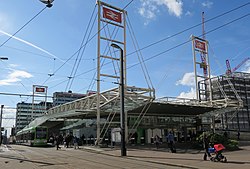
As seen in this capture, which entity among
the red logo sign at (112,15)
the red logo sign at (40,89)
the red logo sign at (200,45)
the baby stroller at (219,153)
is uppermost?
the red logo sign at (200,45)

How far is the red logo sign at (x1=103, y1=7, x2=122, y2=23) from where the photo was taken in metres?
34.5

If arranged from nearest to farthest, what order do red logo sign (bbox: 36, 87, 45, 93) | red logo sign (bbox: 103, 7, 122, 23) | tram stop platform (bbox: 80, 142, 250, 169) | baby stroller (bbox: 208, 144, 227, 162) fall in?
tram stop platform (bbox: 80, 142, 250, 169) < baby stroller (bbox: 208, 144, 227, 162) < red logo sign (bbox: 103, 7, 122, 23) < red logo sign (bbox: 36, 87, 45, 93)

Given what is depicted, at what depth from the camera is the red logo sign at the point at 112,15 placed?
3450cm

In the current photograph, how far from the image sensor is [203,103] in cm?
4234

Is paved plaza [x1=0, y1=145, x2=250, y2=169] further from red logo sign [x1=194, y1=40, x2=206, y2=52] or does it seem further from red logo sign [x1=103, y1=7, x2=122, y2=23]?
red logo sign [x1=194, y1=40, x2=206, y2=52]

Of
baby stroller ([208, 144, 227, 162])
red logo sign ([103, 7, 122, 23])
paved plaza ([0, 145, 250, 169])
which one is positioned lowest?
paved plaza ([0, 145, 250, 169])

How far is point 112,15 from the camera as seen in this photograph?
115 feet

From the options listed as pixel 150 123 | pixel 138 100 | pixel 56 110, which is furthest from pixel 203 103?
pixel 56 110

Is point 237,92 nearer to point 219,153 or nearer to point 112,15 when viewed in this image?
point 112,15

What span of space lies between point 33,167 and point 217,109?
3671cm

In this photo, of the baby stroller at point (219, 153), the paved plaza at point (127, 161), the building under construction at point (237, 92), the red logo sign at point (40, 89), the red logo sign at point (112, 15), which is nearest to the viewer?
the paved plaza at point (127, 161)

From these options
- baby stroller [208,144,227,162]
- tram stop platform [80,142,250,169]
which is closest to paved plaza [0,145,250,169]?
tram stop platform [80,142,250,169]

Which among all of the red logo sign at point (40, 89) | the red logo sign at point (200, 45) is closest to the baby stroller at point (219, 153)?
the red logo sign at point (200, 45)

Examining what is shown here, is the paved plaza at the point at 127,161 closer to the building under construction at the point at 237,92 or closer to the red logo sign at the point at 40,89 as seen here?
the red logo sign at the point at 40,89
